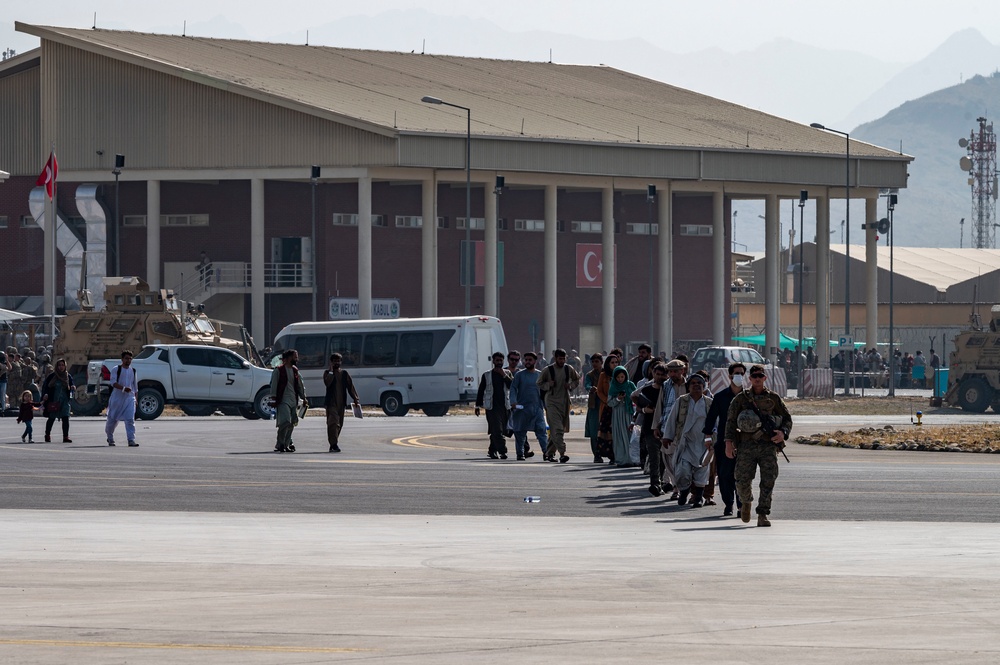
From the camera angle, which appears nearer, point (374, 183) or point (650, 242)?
point (374, 183)

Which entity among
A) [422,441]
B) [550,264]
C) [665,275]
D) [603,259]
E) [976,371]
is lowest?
[422,441]

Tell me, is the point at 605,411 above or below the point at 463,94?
below

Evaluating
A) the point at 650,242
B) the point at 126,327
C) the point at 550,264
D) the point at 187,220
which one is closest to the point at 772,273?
the point at 650,242

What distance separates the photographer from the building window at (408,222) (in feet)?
231

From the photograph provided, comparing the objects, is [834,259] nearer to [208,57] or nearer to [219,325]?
[208,57]

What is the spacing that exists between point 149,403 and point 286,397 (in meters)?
12.4

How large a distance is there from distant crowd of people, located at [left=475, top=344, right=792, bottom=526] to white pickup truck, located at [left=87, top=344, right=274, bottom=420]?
12.0 meters

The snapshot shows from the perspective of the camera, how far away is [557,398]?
86.6 feet

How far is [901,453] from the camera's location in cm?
3016

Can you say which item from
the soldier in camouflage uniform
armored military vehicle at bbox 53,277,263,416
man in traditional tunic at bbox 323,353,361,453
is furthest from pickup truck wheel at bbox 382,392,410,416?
the soldier in camouflage uniform

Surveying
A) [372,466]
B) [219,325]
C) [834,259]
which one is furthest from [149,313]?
[834,259]

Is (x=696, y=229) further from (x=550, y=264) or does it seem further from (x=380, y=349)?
(x=380, y=349)

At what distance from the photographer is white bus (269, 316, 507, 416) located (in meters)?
43.4

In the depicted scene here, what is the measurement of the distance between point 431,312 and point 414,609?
56.3 metres
